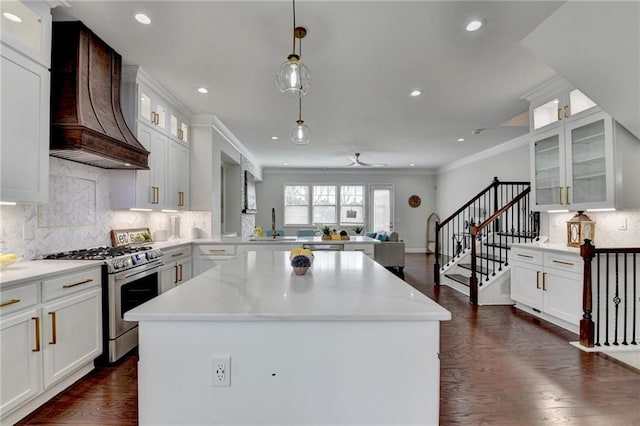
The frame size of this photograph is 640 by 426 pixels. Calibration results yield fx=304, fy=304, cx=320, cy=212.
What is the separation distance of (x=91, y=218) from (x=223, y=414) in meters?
2.81

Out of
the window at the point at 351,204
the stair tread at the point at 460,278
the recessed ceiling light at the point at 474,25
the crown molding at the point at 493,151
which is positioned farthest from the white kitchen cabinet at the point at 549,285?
the window at the point at 351,204

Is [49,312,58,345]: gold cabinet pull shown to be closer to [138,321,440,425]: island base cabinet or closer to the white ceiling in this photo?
[138,321,440,425]: island base cabinet

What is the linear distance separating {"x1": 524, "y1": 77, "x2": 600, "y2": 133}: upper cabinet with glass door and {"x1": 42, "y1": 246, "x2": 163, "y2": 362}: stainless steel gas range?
4.64 meters

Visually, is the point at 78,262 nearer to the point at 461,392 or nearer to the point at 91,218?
the point at 91,218

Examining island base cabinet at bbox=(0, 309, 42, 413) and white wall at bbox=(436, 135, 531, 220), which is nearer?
island base cabinet at bbox=(0, 309, 42, 413)

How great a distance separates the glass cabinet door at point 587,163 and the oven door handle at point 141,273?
15.1ft

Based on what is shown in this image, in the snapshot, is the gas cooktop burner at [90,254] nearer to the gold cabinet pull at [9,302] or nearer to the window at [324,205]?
the gold cabinet pull at [9,302]

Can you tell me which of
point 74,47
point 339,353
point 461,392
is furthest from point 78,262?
point 461,392

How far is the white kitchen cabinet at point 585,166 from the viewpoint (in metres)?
2.98

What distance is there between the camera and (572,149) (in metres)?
3.43

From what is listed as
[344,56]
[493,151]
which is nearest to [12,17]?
[344,56]

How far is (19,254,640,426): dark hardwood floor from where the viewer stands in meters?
1.87

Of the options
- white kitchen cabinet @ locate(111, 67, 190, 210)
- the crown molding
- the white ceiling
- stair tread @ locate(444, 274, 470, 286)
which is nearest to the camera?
the white ceiling

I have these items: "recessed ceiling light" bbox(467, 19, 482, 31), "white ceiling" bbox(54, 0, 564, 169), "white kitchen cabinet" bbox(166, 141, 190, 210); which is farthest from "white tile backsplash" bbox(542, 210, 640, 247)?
"white kitchen cabinet" bbox(166, 141, 190, 210)
